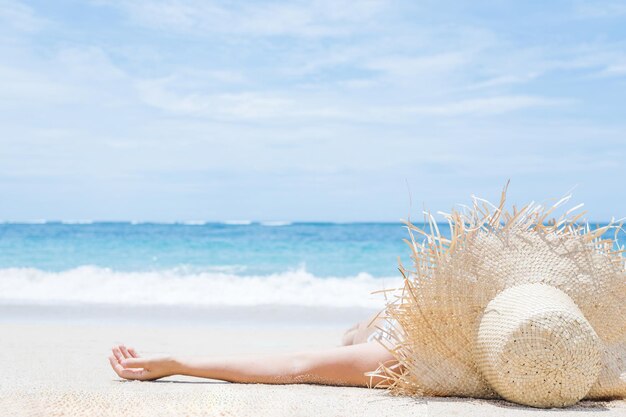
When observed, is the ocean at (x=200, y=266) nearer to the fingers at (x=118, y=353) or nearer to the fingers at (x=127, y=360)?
the fingers at (x=127, y=360)

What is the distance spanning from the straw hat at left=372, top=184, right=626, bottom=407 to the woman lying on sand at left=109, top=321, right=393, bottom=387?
287mm

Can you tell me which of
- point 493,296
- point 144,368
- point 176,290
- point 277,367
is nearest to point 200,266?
point 176,290

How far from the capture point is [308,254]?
68.6 feet

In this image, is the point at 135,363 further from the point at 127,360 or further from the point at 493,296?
the point at 493,296

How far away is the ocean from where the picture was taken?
418 inches

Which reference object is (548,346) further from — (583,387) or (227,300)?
(227,300)

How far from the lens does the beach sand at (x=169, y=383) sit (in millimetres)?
2904

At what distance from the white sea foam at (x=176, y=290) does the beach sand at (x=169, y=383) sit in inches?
83.4

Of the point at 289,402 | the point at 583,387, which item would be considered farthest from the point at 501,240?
the point at 289,402

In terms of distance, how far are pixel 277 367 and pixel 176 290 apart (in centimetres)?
796

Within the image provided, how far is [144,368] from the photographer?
3672 mm

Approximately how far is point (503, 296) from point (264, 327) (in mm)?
4754

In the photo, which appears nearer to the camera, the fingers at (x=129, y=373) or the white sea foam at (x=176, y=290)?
the fingers at (x=129, y=373)

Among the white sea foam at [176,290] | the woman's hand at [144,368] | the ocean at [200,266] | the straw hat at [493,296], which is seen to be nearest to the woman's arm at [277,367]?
the woman's hand at [144,368]
